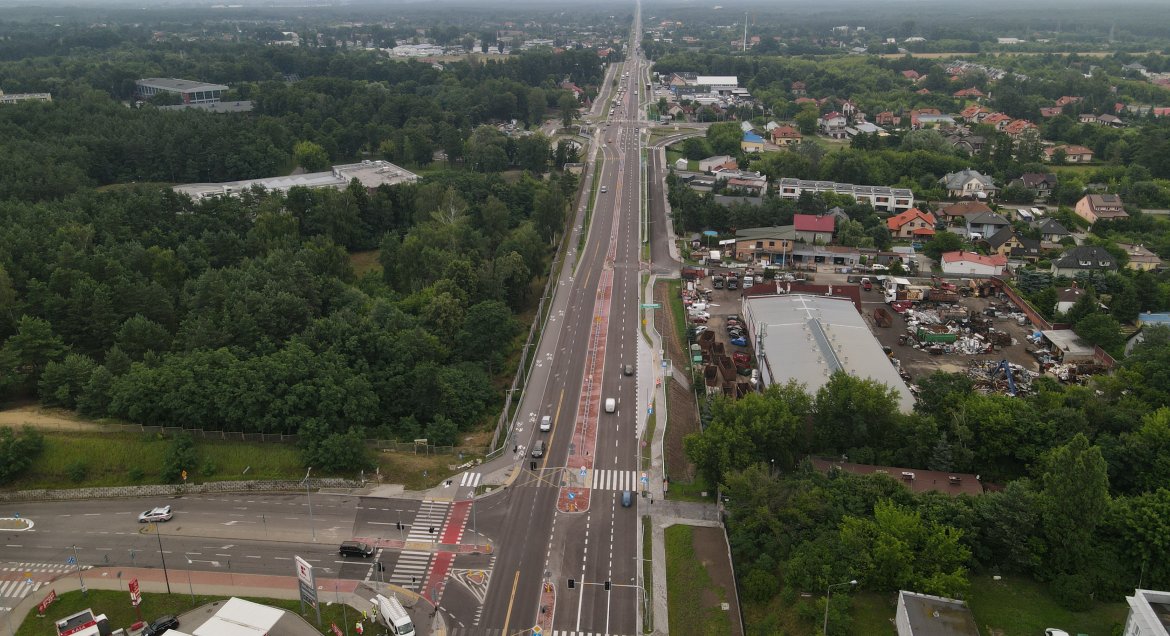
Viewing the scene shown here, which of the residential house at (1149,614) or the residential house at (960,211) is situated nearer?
the residential house at (1149,614)

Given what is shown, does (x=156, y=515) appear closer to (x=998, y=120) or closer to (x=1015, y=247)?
(x=1015, y=247)

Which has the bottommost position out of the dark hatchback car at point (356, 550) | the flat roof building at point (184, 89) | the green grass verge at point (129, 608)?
the green grass verge at point (129, 608)

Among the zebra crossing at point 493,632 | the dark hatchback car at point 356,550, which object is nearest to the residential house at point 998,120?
the zebra crossing at point 493,632

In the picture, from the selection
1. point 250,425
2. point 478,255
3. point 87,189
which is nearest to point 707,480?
point 250,425

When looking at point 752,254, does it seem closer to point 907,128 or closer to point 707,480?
point 707,480

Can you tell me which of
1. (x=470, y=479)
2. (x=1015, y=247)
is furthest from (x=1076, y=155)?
(x=470, y=479)

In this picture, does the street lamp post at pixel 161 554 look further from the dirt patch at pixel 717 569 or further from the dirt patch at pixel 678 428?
the dirt patch at pixel 678 428

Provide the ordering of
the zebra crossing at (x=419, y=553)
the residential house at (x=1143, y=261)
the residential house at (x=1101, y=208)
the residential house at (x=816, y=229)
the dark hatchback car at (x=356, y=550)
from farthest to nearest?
the residential house at (x=1101, y=208)
the residential house at (x=816, y=229)
the residential house at (x=1143, y=261)
the dark hatchback car at (x=356, y=550)
the zebra crossing at (x=419, y=553)
